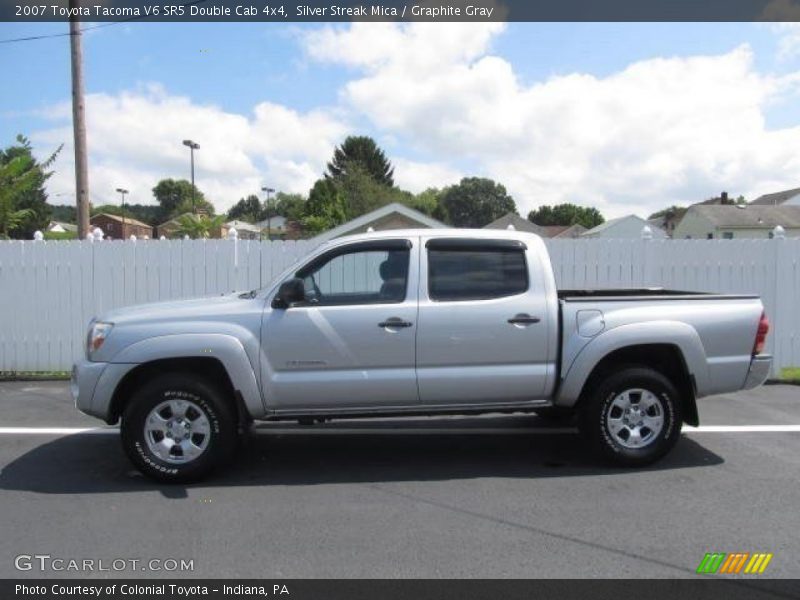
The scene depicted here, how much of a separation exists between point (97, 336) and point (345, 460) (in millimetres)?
2277

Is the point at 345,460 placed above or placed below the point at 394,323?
below

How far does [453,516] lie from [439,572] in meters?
0.86

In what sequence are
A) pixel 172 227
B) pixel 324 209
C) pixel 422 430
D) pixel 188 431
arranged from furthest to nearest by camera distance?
pixel 324 209 → pixel 172 227 → pixel 422 430 → pixel 188 431

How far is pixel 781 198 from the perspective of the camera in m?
58.6

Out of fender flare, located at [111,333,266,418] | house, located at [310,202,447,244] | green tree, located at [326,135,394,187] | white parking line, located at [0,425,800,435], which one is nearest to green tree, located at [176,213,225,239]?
house, located at [310,202,447,244]

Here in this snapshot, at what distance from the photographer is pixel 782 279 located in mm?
9750

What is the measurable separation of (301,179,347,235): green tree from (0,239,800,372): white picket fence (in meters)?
35.0

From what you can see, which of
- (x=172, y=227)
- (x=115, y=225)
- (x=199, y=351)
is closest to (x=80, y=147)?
(x=199, y=351)

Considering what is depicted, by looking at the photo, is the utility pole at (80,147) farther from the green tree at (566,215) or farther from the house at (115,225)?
the green tree at (566,215)

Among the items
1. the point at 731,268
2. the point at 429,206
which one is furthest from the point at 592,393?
the point at 429,206

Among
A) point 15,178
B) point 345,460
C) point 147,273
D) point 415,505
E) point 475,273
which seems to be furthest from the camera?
point 15,178

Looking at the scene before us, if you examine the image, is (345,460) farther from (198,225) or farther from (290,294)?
(198,225)

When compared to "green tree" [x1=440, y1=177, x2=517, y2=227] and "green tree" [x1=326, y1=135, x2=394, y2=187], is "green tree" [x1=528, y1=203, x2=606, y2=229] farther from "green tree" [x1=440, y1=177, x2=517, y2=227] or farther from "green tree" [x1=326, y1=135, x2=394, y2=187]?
"green tree" [x1=326, y1=135, x2=394, y2=187]

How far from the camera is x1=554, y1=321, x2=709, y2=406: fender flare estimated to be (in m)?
5.49
